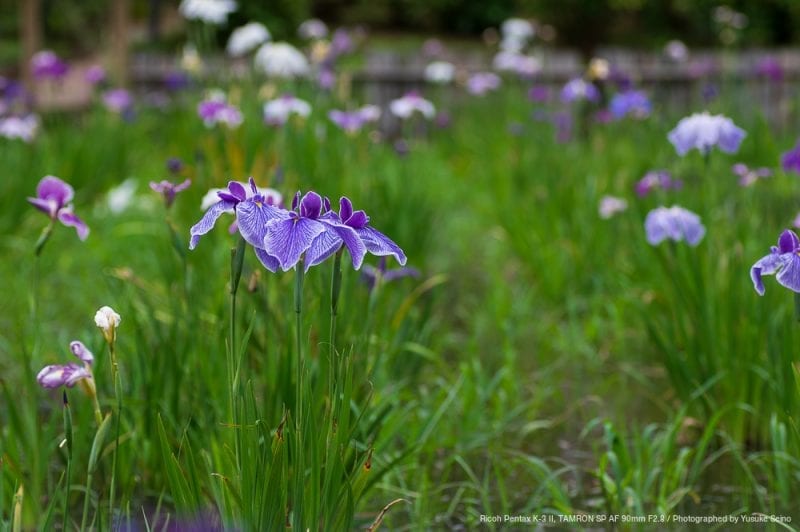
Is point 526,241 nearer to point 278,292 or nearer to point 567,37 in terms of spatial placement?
point 278,292

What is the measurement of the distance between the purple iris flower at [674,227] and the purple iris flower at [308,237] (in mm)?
1333

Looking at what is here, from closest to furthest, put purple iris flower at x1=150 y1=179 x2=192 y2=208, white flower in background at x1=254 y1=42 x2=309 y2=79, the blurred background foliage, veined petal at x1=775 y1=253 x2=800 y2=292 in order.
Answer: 1. veined petal at x1=775 y1=253 x2=800 y2=292
2. purple iris flower at x1=150 y1=179 x2=192 y2=208
3. white flower in background at x1=254 y1=42 x2=309 y2=79
4. the blurred background foliage

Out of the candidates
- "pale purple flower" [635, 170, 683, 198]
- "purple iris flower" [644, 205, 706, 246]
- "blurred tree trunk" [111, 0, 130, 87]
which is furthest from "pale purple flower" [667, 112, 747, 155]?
"blurred tree trunk" [111, 0, 130, 87]

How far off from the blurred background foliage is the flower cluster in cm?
1118

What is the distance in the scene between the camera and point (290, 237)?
132 cm

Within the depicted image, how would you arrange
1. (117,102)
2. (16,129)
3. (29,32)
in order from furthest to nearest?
(29,32) → (117,102) → (16,129)

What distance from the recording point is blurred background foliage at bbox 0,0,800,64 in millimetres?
12875

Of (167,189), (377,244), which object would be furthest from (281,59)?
(377,244)

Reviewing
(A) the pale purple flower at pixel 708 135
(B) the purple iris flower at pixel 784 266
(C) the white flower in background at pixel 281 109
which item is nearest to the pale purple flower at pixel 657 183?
(A) the pale purple flower at pixel 708 135

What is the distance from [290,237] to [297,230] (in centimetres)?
1

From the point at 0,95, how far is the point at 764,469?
7939 mm

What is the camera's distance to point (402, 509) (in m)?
2.19

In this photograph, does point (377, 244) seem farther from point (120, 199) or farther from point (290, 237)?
point (120, 199)

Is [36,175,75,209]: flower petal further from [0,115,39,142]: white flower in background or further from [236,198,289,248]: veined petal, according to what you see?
[0,115,39,142]: white flower in background
